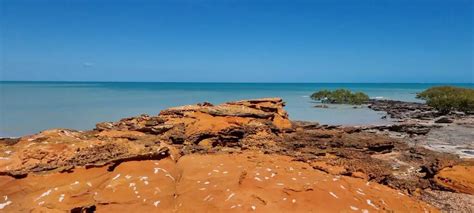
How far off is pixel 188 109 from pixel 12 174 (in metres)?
6.41

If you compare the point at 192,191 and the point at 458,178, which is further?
the point at 458,178

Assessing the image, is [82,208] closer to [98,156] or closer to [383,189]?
[98,156]

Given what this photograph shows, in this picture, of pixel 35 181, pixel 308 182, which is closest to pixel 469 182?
pixel 308 182

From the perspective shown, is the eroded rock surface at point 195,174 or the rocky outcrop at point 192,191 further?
the eroded rock surface at point 195,174

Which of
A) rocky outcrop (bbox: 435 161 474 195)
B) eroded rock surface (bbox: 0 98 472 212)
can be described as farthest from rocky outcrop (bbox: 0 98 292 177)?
rocky outcrop (bbox: 435 161 474 195)

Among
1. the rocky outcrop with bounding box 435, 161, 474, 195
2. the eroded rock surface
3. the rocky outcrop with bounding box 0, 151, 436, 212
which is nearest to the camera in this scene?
the rocky outcrop with bounding box 0, 151, 436, 212

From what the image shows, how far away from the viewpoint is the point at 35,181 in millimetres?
6805

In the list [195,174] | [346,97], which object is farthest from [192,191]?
[346,97]

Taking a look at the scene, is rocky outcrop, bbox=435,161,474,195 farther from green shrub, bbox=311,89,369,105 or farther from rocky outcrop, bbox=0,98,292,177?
green shrub, bbox=311,89,369,105

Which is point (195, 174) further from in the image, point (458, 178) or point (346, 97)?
point (346, 97)

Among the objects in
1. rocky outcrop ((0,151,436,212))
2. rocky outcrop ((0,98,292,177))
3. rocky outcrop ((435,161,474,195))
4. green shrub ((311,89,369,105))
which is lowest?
green shrub ((311,89,369,105))

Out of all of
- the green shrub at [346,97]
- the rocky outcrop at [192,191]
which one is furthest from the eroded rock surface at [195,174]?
the green shrub at [346,97]

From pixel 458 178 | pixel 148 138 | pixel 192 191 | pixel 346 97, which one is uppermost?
pixel 148 138

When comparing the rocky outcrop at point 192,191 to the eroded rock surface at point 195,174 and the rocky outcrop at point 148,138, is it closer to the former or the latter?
the eroded rock surface at point 195,174
